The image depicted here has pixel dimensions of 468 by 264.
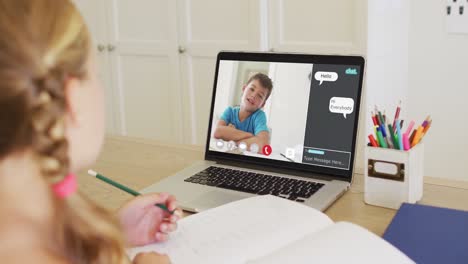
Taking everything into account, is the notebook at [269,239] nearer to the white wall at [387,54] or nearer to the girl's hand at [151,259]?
the girl's hand at [151,259]

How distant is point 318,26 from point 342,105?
1.37 metres

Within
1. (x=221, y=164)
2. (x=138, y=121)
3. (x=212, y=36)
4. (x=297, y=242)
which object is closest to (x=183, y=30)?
(x=212, y=36)

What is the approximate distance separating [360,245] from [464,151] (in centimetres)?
172

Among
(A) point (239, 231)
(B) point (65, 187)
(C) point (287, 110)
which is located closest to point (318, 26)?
(C) point (287, 110)

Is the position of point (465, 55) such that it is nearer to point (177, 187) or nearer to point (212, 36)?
point (212, 36)

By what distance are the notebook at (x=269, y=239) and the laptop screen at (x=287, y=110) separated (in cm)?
22

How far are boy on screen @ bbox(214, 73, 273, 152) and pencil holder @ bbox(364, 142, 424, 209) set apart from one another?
0.26 m

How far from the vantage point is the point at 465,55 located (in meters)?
2.29

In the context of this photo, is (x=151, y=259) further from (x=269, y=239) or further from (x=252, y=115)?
(x=252, y=115)

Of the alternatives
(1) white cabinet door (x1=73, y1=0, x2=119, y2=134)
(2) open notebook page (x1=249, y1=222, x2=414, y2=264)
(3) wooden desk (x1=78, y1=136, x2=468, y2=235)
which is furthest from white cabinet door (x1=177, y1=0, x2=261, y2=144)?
(2) open notebook page (x1=249, y1=222, x2=414, y2=264)

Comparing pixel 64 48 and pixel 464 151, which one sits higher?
pixel 64 48

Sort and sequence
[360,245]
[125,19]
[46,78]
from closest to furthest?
A: 1. [46,78]
2. [360,245]
3. [125,19]

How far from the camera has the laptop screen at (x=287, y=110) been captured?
48.9 inches

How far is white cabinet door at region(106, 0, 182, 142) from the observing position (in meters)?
3.00
